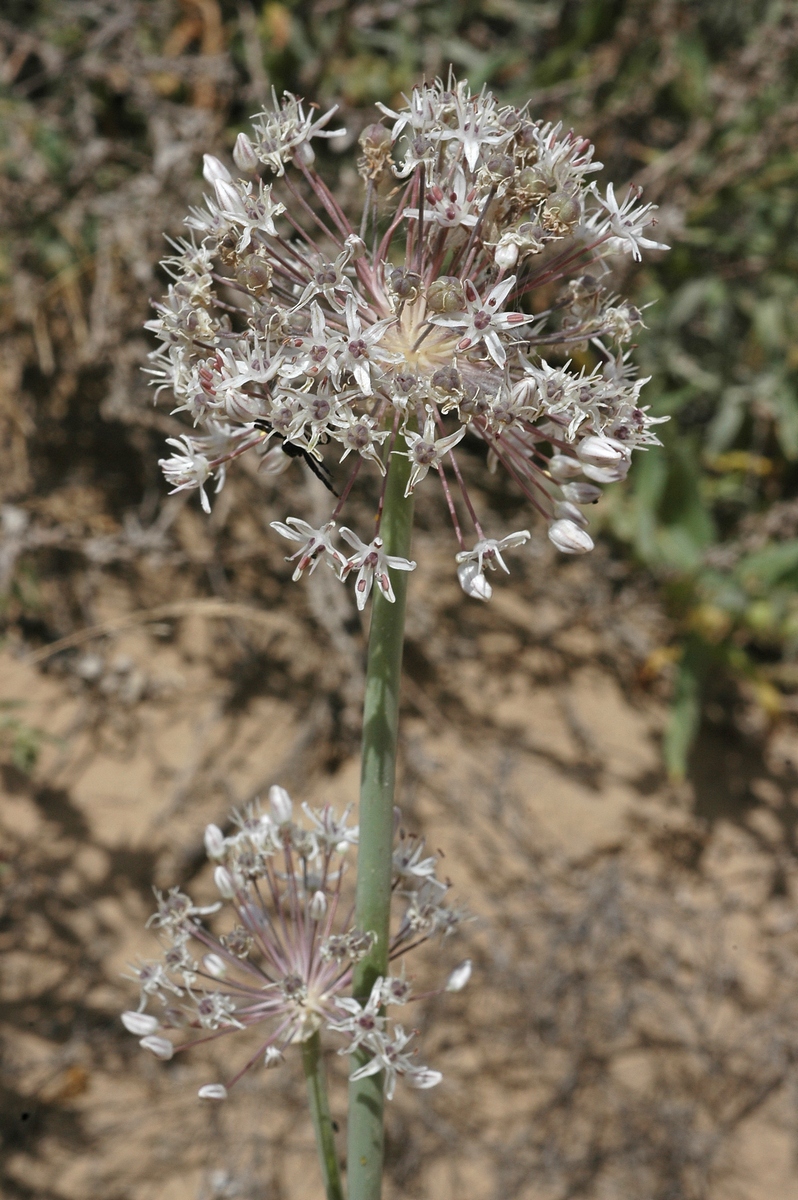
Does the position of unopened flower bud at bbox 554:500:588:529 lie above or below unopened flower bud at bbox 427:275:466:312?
below

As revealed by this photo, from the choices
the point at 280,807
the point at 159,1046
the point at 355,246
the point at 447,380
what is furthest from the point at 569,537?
the point at 159,1046

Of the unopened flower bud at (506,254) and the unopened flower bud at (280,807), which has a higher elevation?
the unopened flower bud at (506,254)

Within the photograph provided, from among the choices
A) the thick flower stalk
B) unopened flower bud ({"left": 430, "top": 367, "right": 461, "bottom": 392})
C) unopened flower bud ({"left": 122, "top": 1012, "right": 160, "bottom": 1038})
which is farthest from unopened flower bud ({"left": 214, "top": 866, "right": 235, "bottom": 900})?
unopened flower bud ({"left": 430, "top": 367, "right": 461, "bottom": 392})

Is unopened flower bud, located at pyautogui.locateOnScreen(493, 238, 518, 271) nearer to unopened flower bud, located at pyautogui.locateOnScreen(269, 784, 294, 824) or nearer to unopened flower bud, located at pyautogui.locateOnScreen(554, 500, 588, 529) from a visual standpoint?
unopened flower bud, located at pyautogui.locateOnScreen(554, 500, 588, 529)

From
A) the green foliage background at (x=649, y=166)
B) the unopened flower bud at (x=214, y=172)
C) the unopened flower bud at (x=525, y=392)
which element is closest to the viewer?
the unopened flower bud at (x=525, y=392)

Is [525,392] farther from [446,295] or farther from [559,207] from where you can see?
A: [559,207]

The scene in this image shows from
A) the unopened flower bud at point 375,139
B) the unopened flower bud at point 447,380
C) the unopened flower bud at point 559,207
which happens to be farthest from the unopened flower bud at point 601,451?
the unopened flower bud at point 375,139

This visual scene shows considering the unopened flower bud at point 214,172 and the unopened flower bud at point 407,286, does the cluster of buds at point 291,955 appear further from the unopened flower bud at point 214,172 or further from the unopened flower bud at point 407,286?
the unopened flower bud at point 214,172

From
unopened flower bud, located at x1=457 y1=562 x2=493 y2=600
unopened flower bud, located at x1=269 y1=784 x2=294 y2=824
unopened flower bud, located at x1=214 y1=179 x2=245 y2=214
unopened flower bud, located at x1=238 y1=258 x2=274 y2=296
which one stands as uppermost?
unopened flower bud, located at x1=214 y1=179 x2=245 y2=214
